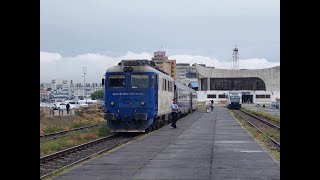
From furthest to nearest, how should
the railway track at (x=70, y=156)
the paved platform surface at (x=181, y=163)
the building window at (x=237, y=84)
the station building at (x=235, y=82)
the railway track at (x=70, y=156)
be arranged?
the building window at (x=237, y=84) → the station building at (x=235, y=82) → the railway track at (x=70, y=156) → the railway track at (x=70, y=156) → the paved platform surface at (x=181, y=163)

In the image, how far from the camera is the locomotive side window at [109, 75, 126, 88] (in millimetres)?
24031

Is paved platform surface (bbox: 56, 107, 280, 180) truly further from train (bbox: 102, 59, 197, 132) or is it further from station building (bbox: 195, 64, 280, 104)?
station building (bbox: 195, 64, 280, 104)

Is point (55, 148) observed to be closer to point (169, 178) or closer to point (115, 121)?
point (115, 121)

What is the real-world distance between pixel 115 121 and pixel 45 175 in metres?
13.1

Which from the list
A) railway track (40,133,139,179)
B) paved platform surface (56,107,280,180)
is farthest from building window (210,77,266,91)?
paved platform surface (56,107,280,180)

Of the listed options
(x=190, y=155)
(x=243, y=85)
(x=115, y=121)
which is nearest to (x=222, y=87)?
(x=243, y=85)

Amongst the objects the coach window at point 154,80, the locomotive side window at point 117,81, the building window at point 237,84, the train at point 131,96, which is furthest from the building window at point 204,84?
the locomotive side window at point 117,81

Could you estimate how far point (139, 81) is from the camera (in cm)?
2403

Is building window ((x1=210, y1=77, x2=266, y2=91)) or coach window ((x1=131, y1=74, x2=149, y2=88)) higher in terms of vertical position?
building window ((x1=210, y1=77, x2=266, y2=91))

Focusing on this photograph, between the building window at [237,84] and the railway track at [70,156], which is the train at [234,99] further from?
the building window at [237,84]

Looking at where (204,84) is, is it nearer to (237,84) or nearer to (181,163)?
(237,84)

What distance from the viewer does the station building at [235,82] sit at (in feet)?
431

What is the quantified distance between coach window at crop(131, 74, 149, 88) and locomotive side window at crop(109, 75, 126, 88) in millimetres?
505

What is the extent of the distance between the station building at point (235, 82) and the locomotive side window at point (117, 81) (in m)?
106
